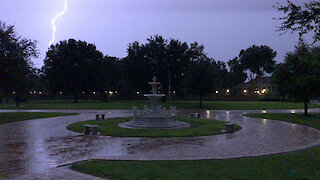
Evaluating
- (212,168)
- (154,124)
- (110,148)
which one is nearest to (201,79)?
(154,124)

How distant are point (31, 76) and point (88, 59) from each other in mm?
35478

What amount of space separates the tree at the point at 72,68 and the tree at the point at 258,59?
64.9 metres

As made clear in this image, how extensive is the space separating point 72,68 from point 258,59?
2874 inches

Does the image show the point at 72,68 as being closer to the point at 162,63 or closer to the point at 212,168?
the point at 162,63

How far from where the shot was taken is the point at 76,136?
16.9 metres

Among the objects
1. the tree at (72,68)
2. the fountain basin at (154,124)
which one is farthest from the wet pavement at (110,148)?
the tree at (72,68)

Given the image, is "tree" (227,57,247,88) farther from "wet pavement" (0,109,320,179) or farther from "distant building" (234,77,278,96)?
"wet pavement" (0,109,320,179)

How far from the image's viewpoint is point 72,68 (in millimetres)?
65750

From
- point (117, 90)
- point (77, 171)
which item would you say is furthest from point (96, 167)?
point (117, 90)

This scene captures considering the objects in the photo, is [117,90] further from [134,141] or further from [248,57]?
[134,141]

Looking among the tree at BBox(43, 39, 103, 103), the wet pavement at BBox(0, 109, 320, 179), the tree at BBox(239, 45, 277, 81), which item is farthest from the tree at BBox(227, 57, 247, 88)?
the wet pavement at BBox(0, 109, 320, 179)

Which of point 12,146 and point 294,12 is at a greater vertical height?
point 294,12

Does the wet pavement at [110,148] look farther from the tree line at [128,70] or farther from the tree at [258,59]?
the tree at [258,59]

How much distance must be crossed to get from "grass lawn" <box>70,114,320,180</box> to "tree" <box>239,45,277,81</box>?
105442mm
